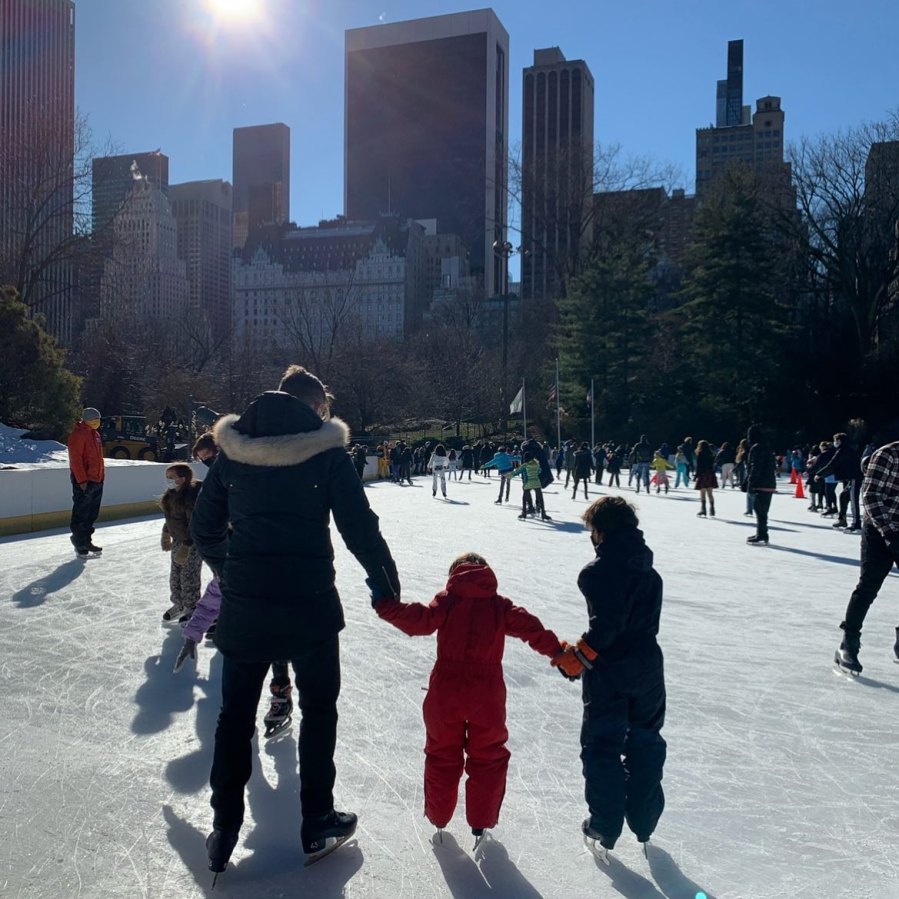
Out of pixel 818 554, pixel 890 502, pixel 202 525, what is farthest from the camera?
pixel 818 554

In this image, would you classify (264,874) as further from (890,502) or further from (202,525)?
(890,502)

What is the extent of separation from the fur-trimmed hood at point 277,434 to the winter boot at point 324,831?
1146mm

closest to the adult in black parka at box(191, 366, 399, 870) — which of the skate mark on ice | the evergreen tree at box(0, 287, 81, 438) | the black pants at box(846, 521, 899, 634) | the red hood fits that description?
the red hood

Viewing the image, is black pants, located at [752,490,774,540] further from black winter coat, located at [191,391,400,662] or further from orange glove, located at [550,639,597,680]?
black winter coat, located at [191,391,400,662]

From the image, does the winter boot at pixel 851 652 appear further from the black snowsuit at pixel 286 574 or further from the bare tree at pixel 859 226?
the bare tree at pixel 859 226

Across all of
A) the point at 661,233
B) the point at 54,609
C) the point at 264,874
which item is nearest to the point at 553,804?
the point at 264,874

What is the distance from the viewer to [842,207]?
40.5 m

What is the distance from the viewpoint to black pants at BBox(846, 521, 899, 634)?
476cm

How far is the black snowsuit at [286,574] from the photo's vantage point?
2611mm

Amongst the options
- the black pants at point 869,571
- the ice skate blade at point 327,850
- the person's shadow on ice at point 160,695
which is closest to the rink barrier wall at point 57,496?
the person's shadow on ice at point 160,695

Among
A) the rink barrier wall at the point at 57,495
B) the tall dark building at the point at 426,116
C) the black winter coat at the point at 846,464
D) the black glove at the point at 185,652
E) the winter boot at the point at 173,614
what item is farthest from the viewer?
the tall dark building at the point at 426,116

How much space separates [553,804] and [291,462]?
1629 mm

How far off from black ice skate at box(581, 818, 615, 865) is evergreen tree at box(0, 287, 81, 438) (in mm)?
17907

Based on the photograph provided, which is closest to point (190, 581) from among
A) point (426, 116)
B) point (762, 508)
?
point (762, 508)
